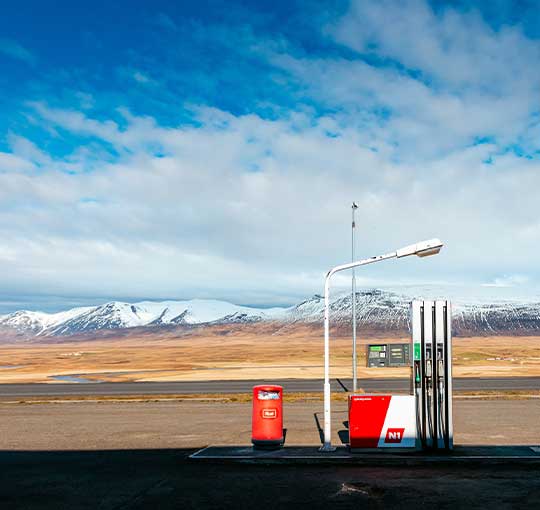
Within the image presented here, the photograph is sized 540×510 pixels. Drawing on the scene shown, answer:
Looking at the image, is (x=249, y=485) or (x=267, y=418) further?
(x=267, y=418)

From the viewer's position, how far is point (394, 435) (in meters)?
13.4

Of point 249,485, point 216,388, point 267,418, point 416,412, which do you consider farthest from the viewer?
point 216,388

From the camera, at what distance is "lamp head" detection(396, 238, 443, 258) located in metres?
13.0

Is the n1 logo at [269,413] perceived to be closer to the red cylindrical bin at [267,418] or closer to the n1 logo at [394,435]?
the red cylindrical bin at [267,418]

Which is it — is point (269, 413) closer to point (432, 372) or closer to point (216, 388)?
point (432, 372)

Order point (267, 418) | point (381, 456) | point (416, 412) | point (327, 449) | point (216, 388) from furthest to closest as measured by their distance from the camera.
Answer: point (216, 388) → point (267, 418) → point (416, 412) → point (327, 449) → point (381, 456)

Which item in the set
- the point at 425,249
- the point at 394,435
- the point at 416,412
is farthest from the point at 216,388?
the point at 425,249

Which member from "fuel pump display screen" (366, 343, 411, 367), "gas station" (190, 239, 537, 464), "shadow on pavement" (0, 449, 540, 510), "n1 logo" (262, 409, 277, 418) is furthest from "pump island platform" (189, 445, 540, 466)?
"fuel pump display screen" (366, 343, 411, 367)

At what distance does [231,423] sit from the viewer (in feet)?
62.3

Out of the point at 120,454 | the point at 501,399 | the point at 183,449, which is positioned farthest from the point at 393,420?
the point at 501,399

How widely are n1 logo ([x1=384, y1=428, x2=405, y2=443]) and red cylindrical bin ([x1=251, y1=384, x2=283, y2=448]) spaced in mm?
2555

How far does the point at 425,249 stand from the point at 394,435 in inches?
175

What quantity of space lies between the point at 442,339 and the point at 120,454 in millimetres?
8351

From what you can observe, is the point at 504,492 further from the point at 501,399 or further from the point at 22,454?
the point at 501,399
